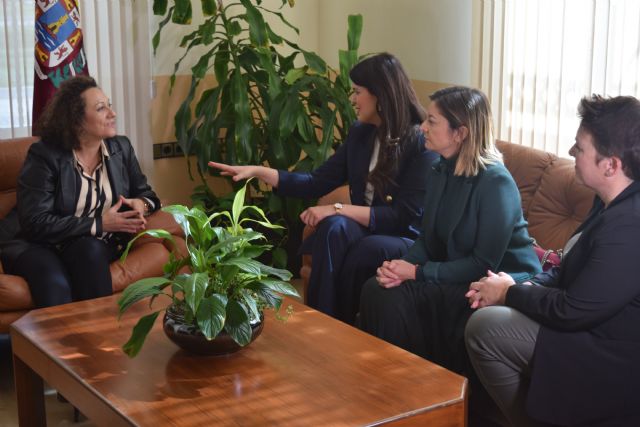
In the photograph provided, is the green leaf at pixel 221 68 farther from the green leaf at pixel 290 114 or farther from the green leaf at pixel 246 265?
the green leaf at pixel 246 265

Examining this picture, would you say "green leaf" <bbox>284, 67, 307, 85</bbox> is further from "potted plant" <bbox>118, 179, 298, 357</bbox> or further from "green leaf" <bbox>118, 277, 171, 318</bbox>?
"green leaf" <bbox>118, 277, 171, 318</bbox>

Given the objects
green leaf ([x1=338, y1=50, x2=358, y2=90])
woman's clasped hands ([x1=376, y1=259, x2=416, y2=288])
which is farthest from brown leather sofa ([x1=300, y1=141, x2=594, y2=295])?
green leaf ([x1=338, y1=50, x2=358, y2=90])

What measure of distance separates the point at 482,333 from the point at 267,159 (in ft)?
7.19

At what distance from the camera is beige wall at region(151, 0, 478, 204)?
4.48 meters

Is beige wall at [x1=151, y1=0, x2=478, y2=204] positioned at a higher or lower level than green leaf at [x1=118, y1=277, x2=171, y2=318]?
higher

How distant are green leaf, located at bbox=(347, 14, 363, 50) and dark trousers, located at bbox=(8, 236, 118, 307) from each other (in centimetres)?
163

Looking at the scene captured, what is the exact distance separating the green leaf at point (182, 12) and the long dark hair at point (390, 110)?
1.31 metres

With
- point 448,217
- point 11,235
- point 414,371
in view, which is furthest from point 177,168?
point 414,371

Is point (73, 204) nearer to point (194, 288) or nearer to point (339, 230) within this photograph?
point (339, 230)

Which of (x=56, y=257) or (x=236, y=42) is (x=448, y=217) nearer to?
(x=56, y=257)

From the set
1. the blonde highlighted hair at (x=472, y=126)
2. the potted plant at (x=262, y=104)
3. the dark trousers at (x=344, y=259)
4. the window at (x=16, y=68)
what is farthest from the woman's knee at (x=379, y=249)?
the window at (x=16, y=68)

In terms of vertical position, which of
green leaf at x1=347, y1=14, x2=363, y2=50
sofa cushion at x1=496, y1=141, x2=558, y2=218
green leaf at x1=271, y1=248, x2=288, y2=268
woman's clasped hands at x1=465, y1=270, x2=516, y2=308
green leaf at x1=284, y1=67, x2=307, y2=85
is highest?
green leaf at x1=347, y1=14, x2=363, y2=50

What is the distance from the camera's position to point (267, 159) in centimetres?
466

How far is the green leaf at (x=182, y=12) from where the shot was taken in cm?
452
